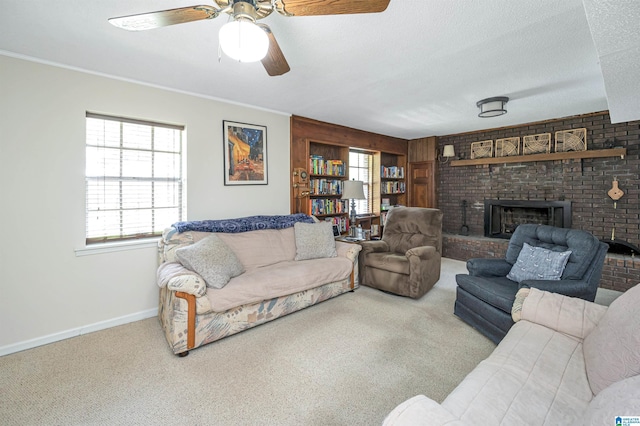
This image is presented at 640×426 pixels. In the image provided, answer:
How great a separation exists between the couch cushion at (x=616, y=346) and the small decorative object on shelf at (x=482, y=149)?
173 inches

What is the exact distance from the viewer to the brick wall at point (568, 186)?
394cm

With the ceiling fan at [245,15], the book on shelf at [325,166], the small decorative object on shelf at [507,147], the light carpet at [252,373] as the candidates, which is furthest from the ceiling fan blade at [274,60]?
the small decorative object on shelf at [507,147]

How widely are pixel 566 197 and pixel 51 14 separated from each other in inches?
244

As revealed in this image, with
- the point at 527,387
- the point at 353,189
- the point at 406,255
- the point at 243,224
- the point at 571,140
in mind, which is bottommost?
the point at 527,387

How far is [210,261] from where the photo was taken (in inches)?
101

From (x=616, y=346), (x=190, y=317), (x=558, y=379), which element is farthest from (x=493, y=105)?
(x=190, y=317)

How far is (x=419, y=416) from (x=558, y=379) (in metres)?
0.84

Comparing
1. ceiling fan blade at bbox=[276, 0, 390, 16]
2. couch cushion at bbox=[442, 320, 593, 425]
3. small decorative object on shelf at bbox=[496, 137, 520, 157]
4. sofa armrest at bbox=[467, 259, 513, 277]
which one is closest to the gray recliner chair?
sofa armrest at bbox=[467, 259, 513, 277]

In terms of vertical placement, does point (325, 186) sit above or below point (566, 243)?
above

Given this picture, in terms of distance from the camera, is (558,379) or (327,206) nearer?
(558,379)

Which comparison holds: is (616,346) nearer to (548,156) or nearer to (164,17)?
(164,17)

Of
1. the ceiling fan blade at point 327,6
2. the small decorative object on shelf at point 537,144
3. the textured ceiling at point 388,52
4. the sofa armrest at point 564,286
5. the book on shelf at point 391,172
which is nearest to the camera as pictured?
the ceiling fan blade at point 327,6

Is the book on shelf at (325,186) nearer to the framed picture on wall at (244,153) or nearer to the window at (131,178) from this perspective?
the framed picture on wall at (244,153)

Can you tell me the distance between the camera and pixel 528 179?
4.88 m
